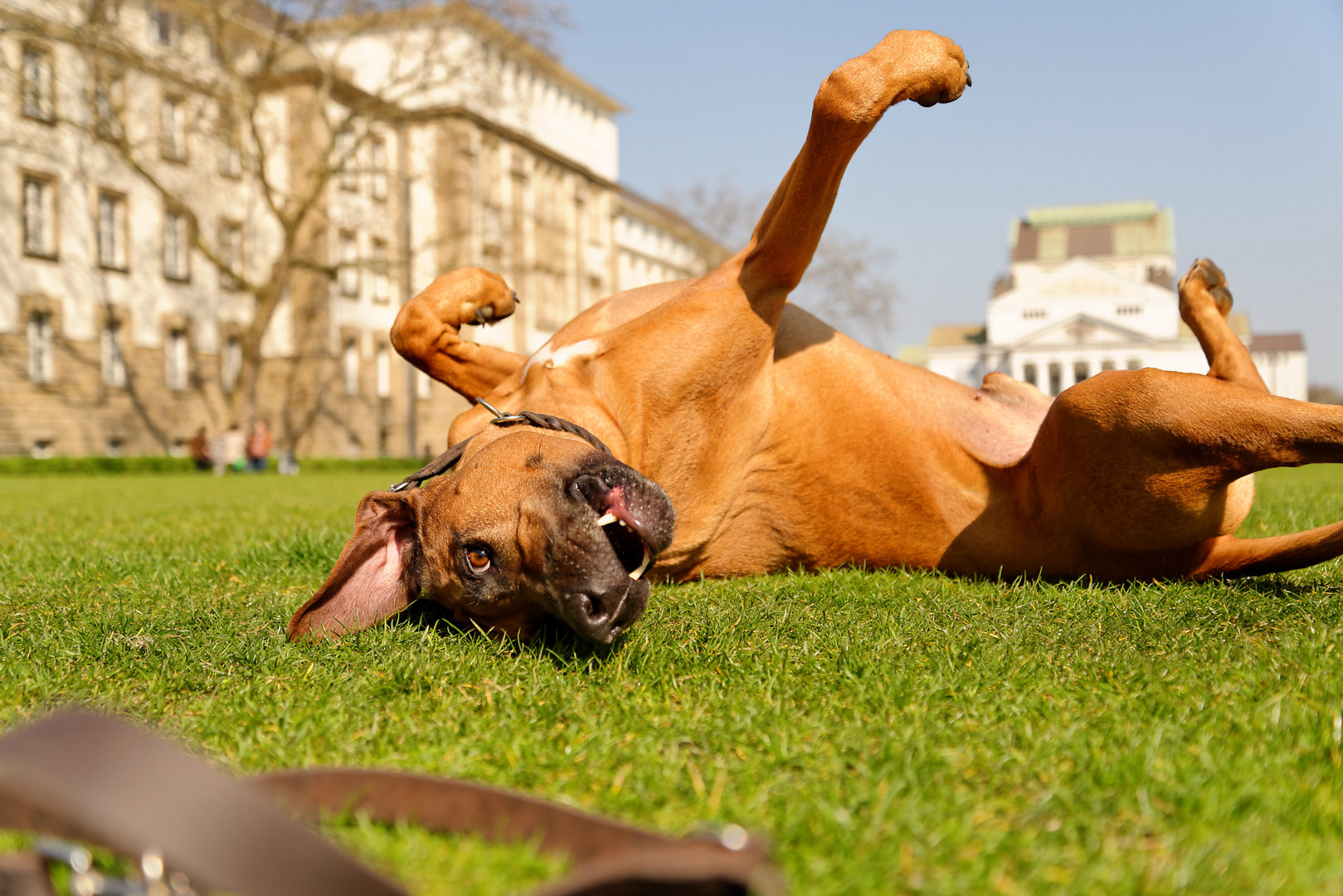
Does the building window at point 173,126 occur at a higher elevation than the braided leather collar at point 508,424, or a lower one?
higher

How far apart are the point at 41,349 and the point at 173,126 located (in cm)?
899

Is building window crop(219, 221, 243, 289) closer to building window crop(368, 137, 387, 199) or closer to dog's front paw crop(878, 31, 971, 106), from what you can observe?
building window crop(368, 137, 387, 199)

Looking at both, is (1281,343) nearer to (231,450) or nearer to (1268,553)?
(231,450)

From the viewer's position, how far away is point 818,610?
340 centimetres

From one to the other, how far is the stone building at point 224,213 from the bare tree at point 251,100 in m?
0.10

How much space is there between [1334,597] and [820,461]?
1761mm

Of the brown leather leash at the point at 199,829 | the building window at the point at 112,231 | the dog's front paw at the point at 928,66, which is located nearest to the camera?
the brown leather leash at the point at 199,829

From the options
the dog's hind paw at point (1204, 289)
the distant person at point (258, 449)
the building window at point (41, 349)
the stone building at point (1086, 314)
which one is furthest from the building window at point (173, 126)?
the stone building at point (1086, 314)

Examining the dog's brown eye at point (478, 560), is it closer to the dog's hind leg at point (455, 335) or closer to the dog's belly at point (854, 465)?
the dog's belly at point (854, 465)

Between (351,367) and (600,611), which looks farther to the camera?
(351,367)

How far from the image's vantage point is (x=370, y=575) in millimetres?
3266

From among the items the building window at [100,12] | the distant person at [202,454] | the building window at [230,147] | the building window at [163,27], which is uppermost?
the building window at [163,27]

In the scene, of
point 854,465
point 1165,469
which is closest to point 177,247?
point 854,465

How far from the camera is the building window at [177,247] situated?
34812 millimetres
